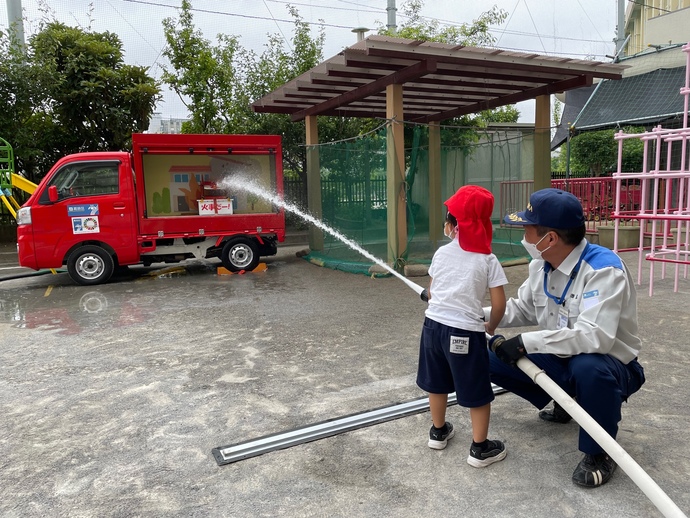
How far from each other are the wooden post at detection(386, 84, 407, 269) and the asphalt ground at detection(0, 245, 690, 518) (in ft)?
7.95

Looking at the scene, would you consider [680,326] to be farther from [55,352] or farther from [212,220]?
[212,220]

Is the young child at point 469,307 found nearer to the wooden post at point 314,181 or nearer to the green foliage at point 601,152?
the wooden post at point 314,181

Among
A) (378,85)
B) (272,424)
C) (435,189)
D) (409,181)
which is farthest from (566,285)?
(435,189)

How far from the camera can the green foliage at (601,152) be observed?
18547 mm

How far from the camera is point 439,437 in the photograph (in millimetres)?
3031

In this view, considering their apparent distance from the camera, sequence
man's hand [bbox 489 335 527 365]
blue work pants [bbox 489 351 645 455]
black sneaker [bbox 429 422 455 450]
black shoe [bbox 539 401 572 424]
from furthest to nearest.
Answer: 1. black shoe [bbox 539 401 572 424]
2. black sneaker [bbox 429 422 455 450]
3. man's hand [bbox 489 335 527 365]
4. blue work pants [bbox 489 351 645 455]

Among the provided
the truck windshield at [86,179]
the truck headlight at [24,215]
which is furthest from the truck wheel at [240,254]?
the truck headlight at [24,215]

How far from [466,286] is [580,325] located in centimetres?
57

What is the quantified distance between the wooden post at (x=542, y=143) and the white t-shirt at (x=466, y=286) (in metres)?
7.84

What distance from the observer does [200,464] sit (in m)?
2.96

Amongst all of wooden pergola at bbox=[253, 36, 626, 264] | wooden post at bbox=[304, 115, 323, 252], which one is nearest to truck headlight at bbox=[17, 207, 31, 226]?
wooden pergola at bbox=[253, 36, 626, 264]

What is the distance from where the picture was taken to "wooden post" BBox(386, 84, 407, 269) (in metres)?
8.65

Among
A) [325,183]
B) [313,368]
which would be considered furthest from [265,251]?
[313,368]

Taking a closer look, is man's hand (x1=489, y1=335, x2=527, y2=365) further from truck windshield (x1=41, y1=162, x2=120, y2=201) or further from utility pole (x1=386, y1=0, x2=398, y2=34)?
utility pole (x1=386, y1=0, x2=398, y2=34)
